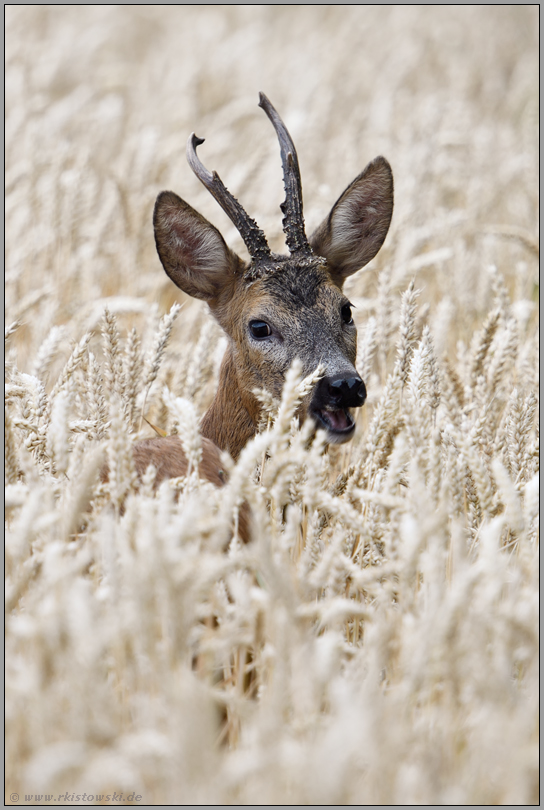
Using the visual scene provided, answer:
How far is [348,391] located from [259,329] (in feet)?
2.61

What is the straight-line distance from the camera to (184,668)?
6.48 ft

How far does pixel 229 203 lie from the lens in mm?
4289

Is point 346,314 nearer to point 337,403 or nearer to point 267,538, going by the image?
point 337,403

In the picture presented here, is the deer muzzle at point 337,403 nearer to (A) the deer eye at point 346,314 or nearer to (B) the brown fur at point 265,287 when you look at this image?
(B) the brown fur at point 265,287

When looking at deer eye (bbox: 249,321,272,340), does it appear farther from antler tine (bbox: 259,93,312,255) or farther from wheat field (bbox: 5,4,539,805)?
antler tine (bbox: 259,93,312,255)

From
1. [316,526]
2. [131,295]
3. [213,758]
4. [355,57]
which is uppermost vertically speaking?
[355,57]

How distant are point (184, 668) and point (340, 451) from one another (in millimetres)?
2879

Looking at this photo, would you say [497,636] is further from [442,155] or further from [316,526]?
[442,155]

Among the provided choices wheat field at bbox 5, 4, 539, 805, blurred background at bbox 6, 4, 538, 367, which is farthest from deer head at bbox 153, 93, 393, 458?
blurred background at bbox 6, 4, 538, 367

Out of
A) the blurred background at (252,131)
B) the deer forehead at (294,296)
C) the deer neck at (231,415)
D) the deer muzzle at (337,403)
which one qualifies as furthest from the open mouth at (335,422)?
the blurred background at (252,131)

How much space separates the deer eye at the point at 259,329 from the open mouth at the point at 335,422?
609mm

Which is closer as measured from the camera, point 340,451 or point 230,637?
point 230,637

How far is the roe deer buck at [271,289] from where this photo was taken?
13.9 ft

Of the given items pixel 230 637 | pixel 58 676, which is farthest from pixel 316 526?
pixel 58 676
